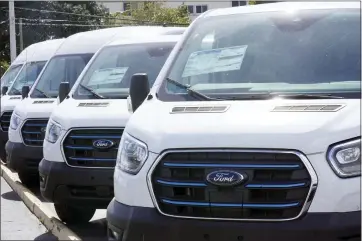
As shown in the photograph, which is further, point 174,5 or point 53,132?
point 174,5

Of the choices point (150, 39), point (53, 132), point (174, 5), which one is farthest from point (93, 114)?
point (174, 5)

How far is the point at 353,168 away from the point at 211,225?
86cm

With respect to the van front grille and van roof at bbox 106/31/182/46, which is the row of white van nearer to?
the van front grille

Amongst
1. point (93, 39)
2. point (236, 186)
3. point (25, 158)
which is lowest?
point (25, 158)

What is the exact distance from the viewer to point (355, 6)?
15.7ft

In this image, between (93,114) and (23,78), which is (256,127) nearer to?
(93,114)

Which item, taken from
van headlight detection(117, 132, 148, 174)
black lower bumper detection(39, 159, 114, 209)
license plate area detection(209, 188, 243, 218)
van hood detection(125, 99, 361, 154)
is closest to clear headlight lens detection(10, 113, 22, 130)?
black lower bumper detection(39, 159, 114, 209)

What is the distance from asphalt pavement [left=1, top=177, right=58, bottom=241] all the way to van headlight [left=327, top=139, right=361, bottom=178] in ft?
12.4

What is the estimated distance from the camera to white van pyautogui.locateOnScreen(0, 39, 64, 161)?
37.5ft

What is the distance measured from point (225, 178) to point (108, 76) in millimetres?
4005

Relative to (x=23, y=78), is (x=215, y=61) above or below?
above

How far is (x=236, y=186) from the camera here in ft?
11.9

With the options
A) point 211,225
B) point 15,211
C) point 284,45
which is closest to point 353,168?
point 211,225

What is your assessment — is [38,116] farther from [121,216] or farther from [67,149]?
[121,216]
